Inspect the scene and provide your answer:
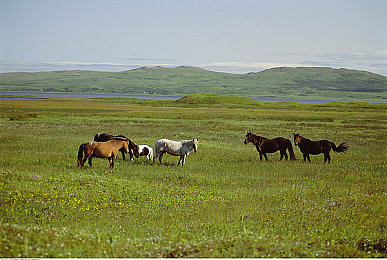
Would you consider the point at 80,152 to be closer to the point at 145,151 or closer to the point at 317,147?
the point at 145,151

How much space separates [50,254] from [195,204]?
8.16 m

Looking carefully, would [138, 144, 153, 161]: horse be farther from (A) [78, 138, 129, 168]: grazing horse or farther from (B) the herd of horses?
(A) [78, 138, 129, 168]: grazing horse

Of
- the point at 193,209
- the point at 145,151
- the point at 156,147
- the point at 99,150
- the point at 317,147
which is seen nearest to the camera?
the point at 193,209

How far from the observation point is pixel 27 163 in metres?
23.3

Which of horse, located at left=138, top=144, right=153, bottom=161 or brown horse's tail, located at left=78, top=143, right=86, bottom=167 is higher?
brown horse's tail, located at left=78, top=143, right=86, bottom=167

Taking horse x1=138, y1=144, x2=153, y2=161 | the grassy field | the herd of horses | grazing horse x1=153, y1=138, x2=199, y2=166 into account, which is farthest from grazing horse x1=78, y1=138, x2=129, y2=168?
horse x1=138, y1=144, x2=153, y2=161

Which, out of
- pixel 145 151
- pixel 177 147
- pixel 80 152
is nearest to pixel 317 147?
pixel 177 147

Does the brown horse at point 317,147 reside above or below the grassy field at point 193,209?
above

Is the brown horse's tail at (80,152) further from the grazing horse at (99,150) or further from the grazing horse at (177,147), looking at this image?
the grazing horse at (177,147)

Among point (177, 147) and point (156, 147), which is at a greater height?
point (177, 147)

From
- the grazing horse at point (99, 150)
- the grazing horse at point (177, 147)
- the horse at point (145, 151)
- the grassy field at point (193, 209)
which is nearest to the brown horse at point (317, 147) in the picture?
the grassy field at point (193, 209)

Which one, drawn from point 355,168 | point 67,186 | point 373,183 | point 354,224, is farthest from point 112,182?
point 355,168

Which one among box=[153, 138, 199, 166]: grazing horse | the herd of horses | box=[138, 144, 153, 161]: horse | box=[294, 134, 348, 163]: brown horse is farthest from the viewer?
box=[294, 134, 348, 163]: brown horse

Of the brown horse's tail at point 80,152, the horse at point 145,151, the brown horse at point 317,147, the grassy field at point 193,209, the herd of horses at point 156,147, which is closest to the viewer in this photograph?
the grassy field at point 193,209
